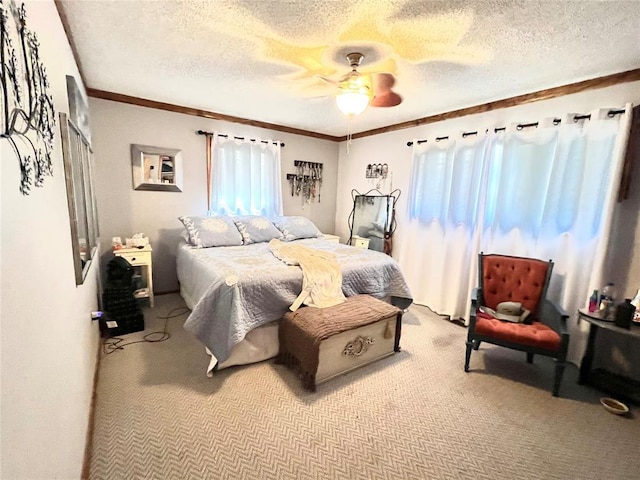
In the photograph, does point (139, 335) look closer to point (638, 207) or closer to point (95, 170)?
point (95, 170)

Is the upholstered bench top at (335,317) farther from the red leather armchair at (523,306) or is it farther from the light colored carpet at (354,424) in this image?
the red leather armchair at (523,306)

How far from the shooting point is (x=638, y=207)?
2.16m

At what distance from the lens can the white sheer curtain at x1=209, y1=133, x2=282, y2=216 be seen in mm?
3793

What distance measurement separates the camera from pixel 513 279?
8.41ft

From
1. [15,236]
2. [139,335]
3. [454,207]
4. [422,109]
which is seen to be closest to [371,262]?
[454,207]

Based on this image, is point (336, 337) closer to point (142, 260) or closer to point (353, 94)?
point (353, 94)

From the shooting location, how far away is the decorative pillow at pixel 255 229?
353cm

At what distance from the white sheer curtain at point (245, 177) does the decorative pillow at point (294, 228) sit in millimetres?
369

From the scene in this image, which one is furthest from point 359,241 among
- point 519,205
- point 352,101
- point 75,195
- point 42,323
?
point 42,323

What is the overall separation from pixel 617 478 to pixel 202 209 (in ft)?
13.4

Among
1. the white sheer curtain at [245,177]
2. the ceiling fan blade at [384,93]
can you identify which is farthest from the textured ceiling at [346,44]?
the white sheer curtain at [245,177]

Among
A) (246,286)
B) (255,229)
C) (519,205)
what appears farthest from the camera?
(255,229)

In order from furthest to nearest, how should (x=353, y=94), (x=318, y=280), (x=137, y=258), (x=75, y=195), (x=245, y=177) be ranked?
(x=245, y=177) < (x=137, y=258) < (x=318, y=280) < (x=353, y=94) < (x=75, y=195)

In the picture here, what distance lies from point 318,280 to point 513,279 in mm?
1690
